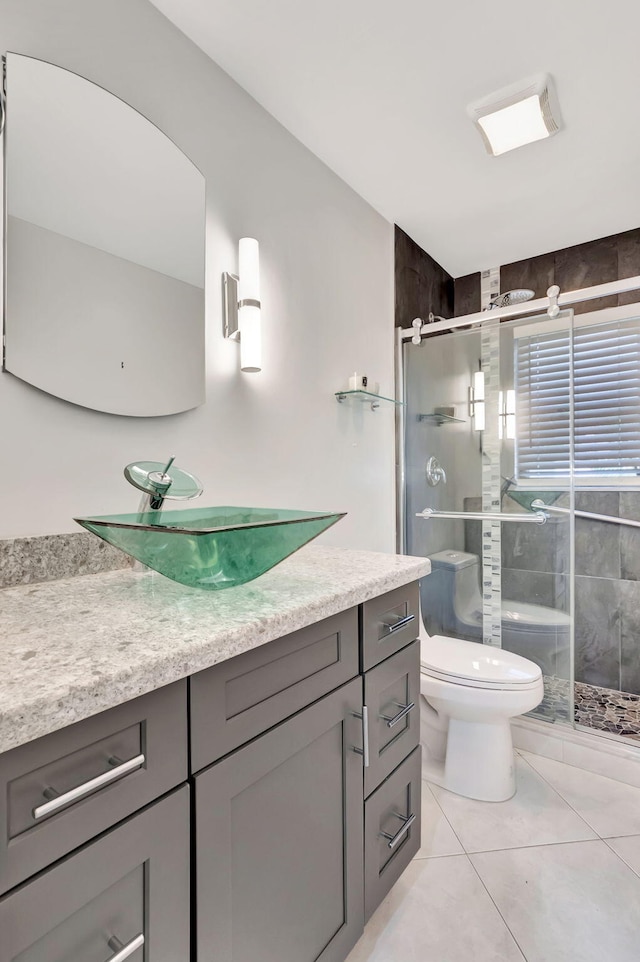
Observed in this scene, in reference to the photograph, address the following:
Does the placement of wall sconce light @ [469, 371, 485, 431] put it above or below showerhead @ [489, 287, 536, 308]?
below

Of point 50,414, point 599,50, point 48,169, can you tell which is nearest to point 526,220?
point 599,50

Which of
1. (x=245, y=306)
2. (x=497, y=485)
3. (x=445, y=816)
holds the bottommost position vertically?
(x=445, y=816)

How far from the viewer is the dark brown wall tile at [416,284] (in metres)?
2.40

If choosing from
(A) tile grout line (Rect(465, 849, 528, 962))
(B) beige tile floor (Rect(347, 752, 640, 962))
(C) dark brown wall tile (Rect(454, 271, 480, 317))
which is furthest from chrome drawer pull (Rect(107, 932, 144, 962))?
(C) dark brown wall tile (Rect(454, 271, 480, 317))

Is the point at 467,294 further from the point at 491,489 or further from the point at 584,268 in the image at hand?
the point at 491,489

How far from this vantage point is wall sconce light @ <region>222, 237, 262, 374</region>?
1452mm

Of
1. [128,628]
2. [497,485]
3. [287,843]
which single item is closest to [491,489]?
[497,485]

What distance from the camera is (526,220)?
2.33 meters

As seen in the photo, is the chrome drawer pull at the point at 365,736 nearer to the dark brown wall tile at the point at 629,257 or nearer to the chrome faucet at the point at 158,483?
the chrome faucet at the point at 158,483

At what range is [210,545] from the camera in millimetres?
874

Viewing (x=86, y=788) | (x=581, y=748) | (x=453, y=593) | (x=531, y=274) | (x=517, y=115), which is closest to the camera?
(x=86, y=788)

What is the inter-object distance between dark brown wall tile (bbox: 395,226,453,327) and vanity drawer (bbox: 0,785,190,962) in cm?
221

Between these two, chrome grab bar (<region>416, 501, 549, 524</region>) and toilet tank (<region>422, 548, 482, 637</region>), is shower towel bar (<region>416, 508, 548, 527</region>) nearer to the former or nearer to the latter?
chrome grab bar (<region>416, 501, 549, 524</region>)

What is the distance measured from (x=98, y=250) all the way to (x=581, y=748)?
2407mm
